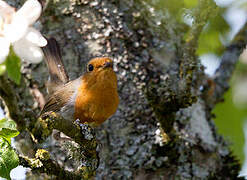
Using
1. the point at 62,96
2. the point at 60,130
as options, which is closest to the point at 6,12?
the point at 60,130

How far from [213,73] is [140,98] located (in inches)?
37.8

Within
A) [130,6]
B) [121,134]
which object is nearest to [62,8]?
[130,6]

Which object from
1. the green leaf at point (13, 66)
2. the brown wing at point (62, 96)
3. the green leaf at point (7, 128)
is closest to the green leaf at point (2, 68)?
the green leaf at point (13, 66)

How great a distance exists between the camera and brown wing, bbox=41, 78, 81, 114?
3.62 metres

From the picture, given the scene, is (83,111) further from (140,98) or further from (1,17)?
(1,17)

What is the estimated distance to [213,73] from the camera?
12.7ft

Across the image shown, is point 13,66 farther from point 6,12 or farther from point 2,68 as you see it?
point 6,12

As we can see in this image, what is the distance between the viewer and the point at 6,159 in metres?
1.79

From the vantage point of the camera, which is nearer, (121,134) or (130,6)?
(121,134)

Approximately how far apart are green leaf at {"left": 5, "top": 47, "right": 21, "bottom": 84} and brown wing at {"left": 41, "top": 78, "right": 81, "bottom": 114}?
7.84 ft

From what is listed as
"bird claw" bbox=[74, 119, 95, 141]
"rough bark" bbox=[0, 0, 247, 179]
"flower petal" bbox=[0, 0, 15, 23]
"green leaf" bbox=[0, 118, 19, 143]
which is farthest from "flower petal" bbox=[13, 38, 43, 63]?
"rough bark" bbox=[0, 0, 247, 179]

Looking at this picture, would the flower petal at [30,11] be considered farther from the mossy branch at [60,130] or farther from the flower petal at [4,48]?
the mossy branch at [60,130]

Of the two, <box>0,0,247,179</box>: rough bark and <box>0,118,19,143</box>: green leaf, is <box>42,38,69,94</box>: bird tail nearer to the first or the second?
<box>0,0,247,179</box>: rough bark

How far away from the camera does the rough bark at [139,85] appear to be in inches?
127
